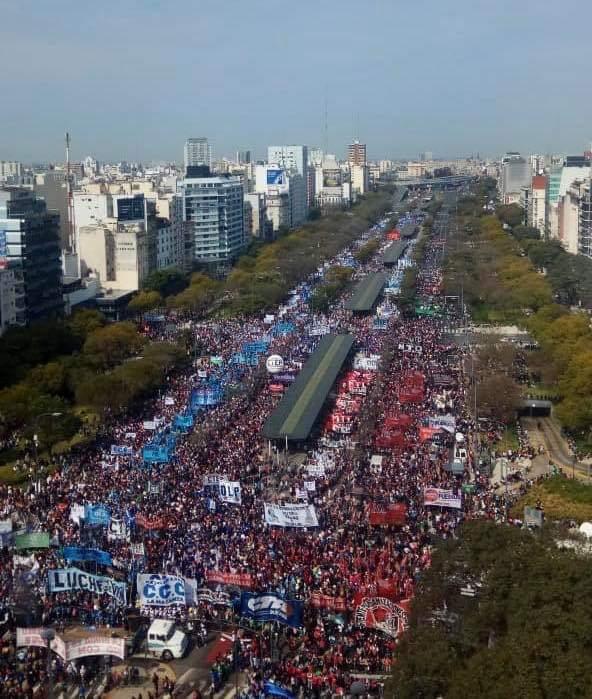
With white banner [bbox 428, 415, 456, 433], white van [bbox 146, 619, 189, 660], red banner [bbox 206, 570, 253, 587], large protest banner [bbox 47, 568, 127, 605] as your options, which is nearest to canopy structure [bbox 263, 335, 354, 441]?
white banner [bbox 428, 415, 456, 433]

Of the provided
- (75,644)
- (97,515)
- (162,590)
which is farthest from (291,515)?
(75,644)

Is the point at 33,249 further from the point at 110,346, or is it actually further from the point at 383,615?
the point at 383,615

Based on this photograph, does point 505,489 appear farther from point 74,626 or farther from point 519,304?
point 519,304

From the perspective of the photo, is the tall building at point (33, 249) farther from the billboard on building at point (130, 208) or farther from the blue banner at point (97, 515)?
the blue banner at point (97, 515)

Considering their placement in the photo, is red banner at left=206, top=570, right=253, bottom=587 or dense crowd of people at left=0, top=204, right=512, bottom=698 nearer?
dense crowd of people at left=0, top=204, right=512, bottom=698

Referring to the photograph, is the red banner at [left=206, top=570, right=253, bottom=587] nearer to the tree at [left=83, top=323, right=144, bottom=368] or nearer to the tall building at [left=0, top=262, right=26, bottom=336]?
the tree at [left=83, top=323, right=144, bottom=368]

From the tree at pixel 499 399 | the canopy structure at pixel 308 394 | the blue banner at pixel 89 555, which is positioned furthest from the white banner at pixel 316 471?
the tree at pixel 499 399
